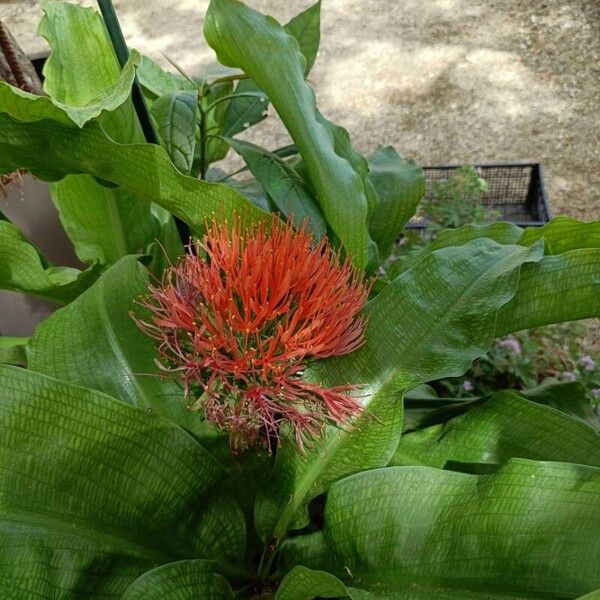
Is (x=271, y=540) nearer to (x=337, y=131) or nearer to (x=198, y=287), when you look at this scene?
(x=198, y=287)

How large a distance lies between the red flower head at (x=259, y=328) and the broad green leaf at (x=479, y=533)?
0.08m

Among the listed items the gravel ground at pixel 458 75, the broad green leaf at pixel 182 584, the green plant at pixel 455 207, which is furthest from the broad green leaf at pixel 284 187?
the gravel ground at pixel 458 75

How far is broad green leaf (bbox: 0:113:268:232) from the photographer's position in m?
0.57

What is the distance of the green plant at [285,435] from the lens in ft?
1.58

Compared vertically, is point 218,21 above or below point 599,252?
above

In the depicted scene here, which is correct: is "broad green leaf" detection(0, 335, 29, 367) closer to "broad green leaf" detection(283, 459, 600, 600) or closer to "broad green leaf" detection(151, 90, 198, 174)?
"broad green leaf" detection(151, 90, 198, 174)

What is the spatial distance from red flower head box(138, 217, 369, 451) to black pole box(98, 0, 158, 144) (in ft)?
0.59

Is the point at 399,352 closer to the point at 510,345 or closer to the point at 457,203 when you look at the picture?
the point at 510,345

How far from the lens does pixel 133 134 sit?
0.73 metres

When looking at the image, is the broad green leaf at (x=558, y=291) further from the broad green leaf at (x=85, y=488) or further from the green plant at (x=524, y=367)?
the green plant at (x=524, y=367)

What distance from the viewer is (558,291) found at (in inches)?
23.9

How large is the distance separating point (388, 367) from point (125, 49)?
1.19 ft

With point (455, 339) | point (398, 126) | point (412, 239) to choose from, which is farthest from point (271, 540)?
point (398, 126)

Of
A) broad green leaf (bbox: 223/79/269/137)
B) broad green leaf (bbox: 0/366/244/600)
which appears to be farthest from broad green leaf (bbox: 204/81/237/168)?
broad green leaf (bbox: 0/366/244/600)
